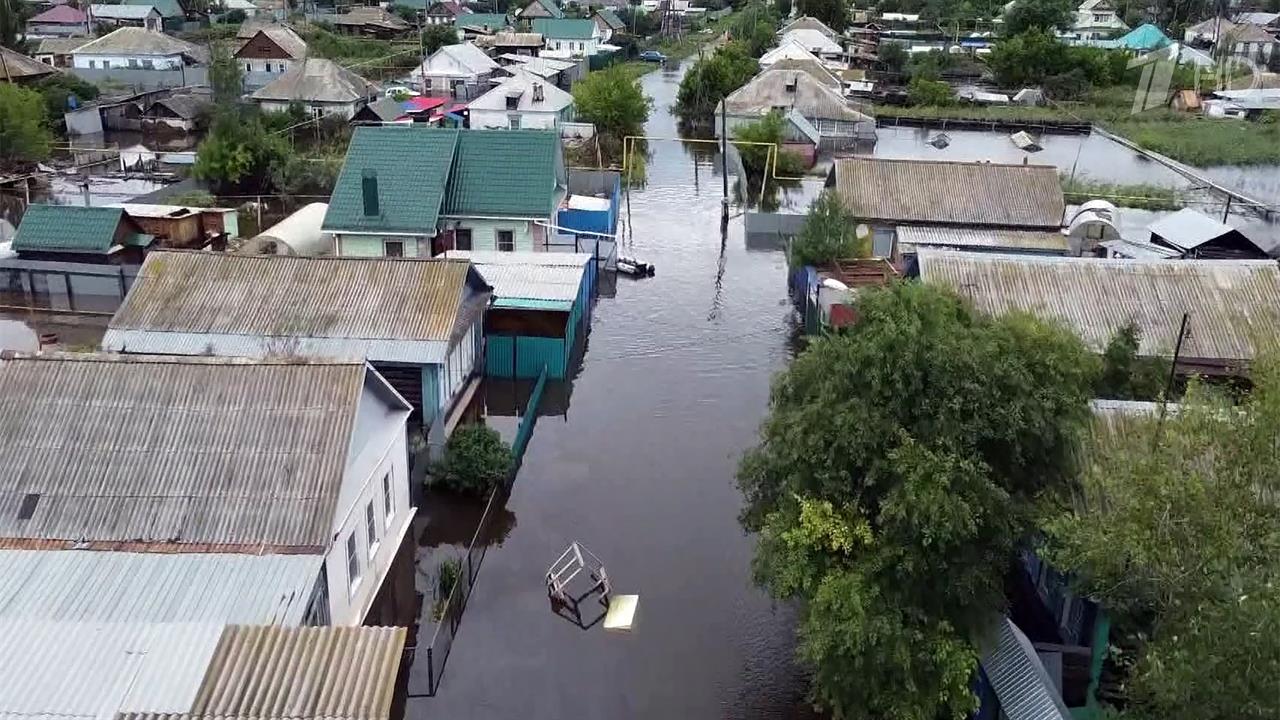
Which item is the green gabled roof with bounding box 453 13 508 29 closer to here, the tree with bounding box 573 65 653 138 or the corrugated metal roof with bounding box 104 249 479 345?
the tree with bounding box 573 65 653 138

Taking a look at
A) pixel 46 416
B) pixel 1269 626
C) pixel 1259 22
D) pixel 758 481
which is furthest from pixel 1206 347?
pixel 1259 22

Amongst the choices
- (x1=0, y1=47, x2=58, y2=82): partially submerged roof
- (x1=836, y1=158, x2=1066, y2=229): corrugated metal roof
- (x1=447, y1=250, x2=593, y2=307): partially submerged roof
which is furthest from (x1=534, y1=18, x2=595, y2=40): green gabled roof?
(x1=447, y1=250, x2=593, y2=307): partially submerged roof

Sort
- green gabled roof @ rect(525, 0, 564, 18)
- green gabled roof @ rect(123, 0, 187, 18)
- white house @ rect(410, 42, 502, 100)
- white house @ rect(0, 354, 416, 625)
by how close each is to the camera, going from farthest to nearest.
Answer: green gabled roof @ rect(525, 0, 564, 18)
green gabled roof @ rect(123, 0, 187, 18)
white house @ rect(410, 42, 502, 100)
white house @ rect(0, 354, 416, 625)

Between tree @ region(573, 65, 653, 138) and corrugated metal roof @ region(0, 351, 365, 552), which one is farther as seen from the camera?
tree @ region(573, 65, 653, 138)

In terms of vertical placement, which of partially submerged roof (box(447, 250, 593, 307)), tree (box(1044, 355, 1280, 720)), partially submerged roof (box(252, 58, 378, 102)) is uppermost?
tree (box(1044, 355, 1280, 720))

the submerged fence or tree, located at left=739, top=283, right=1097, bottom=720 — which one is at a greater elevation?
tree, located at left=739, top=283, right=1097, bottom=720

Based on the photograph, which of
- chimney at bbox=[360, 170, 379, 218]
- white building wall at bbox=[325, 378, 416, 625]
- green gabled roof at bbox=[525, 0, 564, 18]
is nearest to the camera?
→ white building wall at bbox=[325, 378, 416, 625]

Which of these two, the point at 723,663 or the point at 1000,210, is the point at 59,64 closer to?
the point at 1000,210

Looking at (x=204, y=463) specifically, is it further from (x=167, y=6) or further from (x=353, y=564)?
(x=167, y=6)
